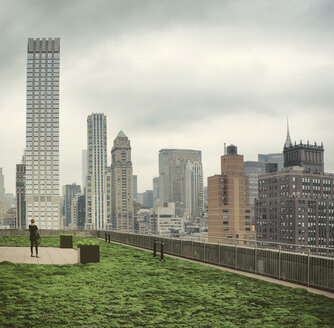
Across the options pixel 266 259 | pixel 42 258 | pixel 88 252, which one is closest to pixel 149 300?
pixel 266 259

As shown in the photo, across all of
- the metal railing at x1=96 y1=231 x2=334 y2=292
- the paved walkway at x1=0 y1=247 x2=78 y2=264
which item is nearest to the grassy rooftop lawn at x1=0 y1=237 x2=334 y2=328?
the metal railing at x1=96 y1=231 x2=334 y2=292

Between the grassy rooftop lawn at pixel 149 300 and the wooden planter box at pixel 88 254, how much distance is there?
227 cm

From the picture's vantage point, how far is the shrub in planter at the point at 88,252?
22.3 m

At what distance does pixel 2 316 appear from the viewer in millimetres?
11016

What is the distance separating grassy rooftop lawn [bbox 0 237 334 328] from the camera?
11.2m

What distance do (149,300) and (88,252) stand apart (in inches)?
369

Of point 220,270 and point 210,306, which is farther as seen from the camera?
point 220,270

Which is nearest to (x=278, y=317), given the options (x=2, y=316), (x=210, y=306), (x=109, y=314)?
(x=210, y=306)

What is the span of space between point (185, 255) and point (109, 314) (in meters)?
16.1

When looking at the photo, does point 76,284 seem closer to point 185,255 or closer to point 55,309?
point 55,309

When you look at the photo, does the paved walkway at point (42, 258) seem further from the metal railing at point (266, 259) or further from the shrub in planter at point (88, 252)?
the metal railing at point (266, 259)

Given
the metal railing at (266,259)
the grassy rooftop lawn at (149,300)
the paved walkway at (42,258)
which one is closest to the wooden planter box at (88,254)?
the paved walkway at (42,258)

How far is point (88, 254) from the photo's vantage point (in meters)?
22.4

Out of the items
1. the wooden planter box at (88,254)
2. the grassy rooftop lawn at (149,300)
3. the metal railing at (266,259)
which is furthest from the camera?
the wooden planter box at (88,254)
